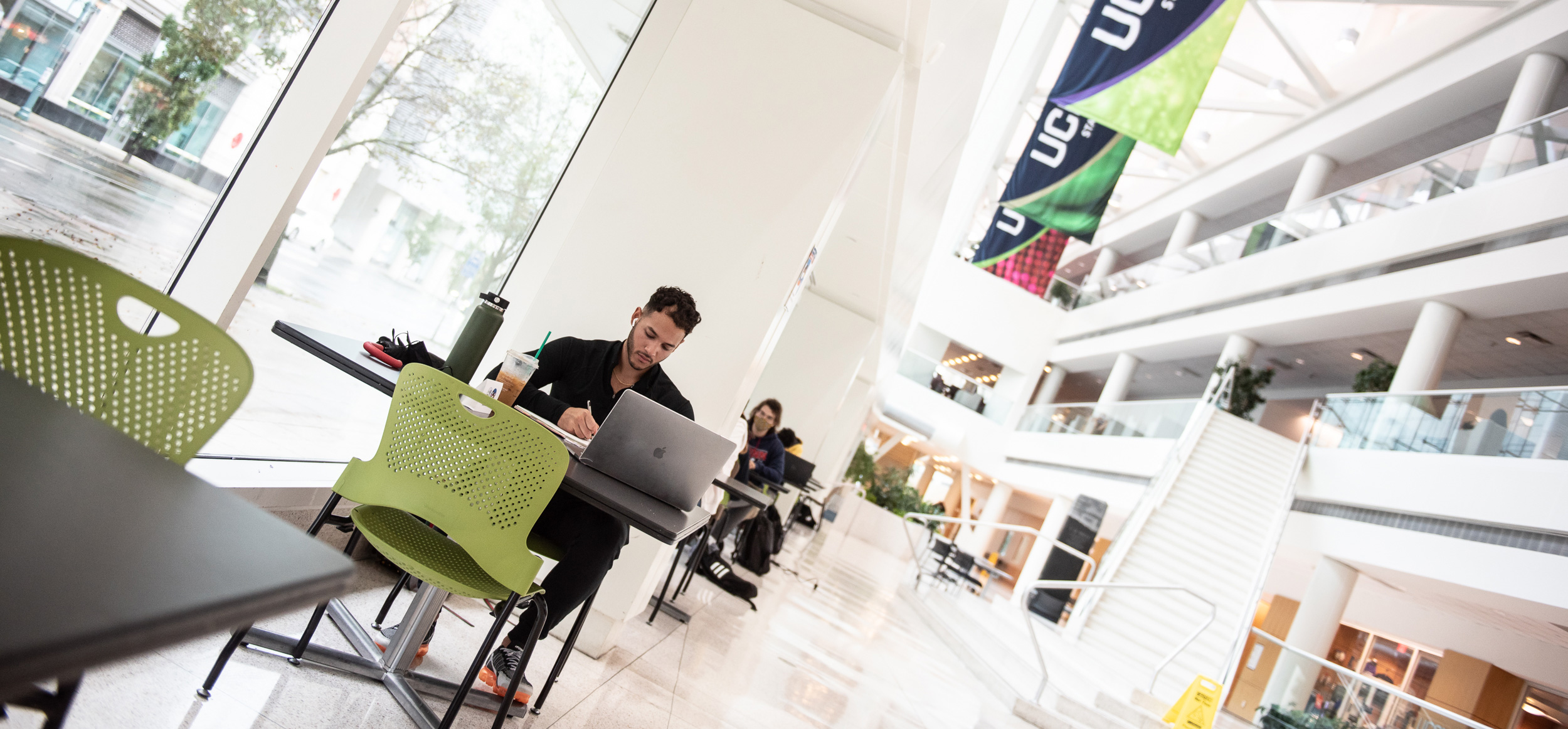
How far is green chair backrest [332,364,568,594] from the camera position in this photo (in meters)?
1.82

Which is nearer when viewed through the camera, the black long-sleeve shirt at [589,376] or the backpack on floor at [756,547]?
the black long-sleeve shirt at [589,376]

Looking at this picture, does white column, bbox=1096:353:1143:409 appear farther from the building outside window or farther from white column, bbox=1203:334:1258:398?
the building outside window

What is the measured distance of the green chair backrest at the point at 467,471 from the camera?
1823mm

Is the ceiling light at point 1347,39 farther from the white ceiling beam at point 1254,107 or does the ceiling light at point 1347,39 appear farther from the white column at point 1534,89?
the white column at point 1534,89

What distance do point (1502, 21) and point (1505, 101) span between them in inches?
44.8

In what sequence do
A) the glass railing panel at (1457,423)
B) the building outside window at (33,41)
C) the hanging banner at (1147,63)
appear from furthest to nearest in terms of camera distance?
the glass railing panel at (1457,423)
the hanging banner at (1147,63)
the building outside window at (33,41)

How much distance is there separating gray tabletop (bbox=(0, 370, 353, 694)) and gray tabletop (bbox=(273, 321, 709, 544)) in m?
1.06

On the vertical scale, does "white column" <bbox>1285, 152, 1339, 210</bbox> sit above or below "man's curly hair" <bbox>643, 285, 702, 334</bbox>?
above

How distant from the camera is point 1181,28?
541 centimetres

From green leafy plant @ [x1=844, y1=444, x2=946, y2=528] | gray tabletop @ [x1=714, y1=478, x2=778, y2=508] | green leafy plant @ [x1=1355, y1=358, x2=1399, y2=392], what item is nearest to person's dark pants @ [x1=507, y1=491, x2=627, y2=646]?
gray tabletop @ [x1=714, y1=478, x2=778, y2=508]

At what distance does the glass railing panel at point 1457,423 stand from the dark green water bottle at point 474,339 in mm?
9302

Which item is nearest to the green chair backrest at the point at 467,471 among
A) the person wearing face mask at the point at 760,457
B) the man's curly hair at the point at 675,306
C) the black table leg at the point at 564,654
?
the black table leg at the point at 564,654

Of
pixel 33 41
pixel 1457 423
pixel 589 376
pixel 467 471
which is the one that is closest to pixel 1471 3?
pixel 1457 423

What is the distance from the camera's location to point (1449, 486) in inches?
330
